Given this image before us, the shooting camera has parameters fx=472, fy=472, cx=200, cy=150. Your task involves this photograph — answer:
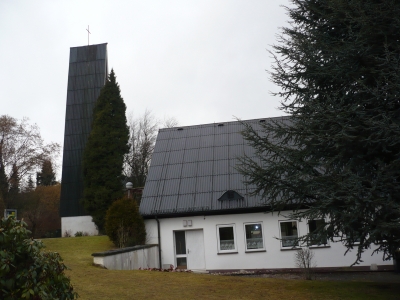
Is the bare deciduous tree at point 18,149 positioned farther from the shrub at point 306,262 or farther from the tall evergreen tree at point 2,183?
the shrub at point 306,262

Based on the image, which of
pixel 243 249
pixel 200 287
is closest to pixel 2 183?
pixel 243 249

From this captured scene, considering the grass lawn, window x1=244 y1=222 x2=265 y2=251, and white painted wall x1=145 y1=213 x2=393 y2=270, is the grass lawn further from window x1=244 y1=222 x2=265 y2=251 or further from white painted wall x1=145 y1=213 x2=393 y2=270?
window x1=244 y1=222 x2=265 y2=251

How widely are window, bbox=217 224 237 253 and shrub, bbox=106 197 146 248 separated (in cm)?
330

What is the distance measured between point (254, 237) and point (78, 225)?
18.2m

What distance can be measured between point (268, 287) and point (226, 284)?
1.10 meters

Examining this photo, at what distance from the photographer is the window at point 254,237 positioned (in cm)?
1956

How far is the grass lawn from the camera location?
1066 centimetres

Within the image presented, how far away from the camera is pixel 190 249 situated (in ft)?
66.2

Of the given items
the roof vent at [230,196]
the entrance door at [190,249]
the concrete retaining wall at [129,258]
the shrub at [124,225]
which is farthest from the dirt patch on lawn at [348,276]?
the shrub at [124,225]

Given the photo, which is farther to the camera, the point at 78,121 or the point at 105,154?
the point at 78,121

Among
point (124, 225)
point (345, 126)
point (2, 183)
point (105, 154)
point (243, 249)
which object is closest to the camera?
point (345, 126)

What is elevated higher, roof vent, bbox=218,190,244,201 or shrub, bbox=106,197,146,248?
roof vent, bbox=218,190,244,201

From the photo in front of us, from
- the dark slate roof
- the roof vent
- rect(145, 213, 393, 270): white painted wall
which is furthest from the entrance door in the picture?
the roof vent

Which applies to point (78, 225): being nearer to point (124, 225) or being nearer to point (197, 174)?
point (197, 174)
